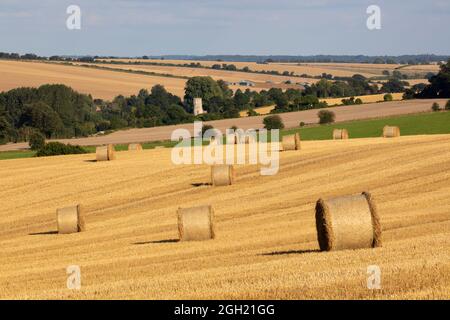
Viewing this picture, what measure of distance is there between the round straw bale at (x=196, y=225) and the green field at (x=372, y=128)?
37.8m

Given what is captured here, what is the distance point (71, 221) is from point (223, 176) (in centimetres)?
881

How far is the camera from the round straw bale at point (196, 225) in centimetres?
2102

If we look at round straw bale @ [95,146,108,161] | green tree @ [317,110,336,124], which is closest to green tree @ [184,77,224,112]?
green tree @ [317,110,336,124]

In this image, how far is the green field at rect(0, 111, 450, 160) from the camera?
196ft

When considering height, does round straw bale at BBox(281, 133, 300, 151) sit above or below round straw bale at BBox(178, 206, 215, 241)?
below

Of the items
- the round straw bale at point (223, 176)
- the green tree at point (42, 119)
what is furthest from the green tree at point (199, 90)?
the round straw bale at point (223, 176)

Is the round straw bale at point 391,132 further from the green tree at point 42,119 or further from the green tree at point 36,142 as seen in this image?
the green tree at point 42,119

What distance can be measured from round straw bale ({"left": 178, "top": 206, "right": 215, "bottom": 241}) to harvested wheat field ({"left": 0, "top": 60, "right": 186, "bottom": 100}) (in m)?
111

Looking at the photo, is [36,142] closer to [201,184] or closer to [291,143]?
[291,143]

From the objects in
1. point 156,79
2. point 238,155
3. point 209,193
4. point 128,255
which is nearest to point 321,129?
point 238,155

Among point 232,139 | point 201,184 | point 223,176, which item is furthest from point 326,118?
point 223,176

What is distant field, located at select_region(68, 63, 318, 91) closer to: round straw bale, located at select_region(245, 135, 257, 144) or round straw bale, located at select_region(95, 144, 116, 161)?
round straw bale, located at select_region(245, 135, 257, 144)

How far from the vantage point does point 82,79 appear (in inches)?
5787
